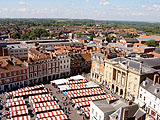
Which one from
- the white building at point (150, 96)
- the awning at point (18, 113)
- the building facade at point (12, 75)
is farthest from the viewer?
the building facade at point (12, 75)

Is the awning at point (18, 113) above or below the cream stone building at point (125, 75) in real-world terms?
below

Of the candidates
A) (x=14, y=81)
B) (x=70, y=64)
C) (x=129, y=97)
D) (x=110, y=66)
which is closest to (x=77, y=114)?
(x=129, y=97)

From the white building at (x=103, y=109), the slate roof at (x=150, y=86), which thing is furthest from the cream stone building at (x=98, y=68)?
the white building at (x=103, y=109)

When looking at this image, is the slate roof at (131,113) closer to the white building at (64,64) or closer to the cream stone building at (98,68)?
the cream stone building at (98,68)

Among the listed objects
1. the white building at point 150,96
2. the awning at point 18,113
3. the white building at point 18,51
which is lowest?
the awning at point 18,113

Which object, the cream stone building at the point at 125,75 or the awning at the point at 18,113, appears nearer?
the awning at the point at 18,113

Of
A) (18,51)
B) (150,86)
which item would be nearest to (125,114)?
(150,86)

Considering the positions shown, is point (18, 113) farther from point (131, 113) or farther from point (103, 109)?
point (131, 113)

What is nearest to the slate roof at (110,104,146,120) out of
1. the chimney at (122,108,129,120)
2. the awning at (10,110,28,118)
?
the chimney at (122,108,129,120)
